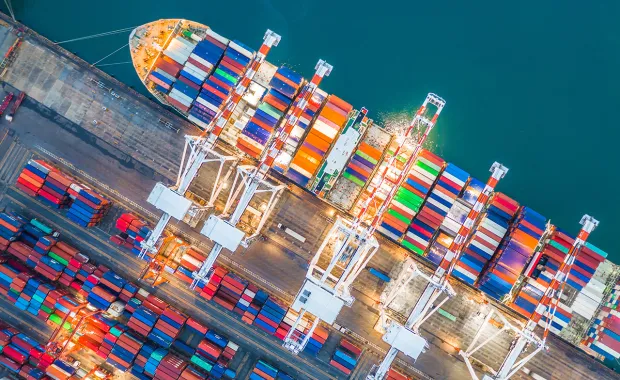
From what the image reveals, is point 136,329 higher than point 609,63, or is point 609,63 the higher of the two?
point 609,63

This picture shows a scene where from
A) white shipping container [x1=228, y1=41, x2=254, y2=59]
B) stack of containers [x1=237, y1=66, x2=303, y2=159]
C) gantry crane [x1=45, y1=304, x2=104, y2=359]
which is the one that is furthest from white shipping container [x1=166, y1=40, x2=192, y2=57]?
gantry crane [x1=45, y1=304, x2=104, y2=359]

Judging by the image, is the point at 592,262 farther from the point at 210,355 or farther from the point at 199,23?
the point at 199,23

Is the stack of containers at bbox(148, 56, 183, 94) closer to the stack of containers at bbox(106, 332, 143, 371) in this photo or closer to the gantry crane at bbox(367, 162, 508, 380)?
the stack of containers at bbox(106, 332, 143, 371)

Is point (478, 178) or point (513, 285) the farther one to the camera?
point (478, 178)

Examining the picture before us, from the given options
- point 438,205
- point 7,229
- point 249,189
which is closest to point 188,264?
point 249,189

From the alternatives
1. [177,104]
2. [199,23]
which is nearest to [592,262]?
[177,104]

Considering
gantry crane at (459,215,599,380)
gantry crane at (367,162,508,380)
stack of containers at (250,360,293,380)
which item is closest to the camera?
gantry crane at (367,162,508,380)
